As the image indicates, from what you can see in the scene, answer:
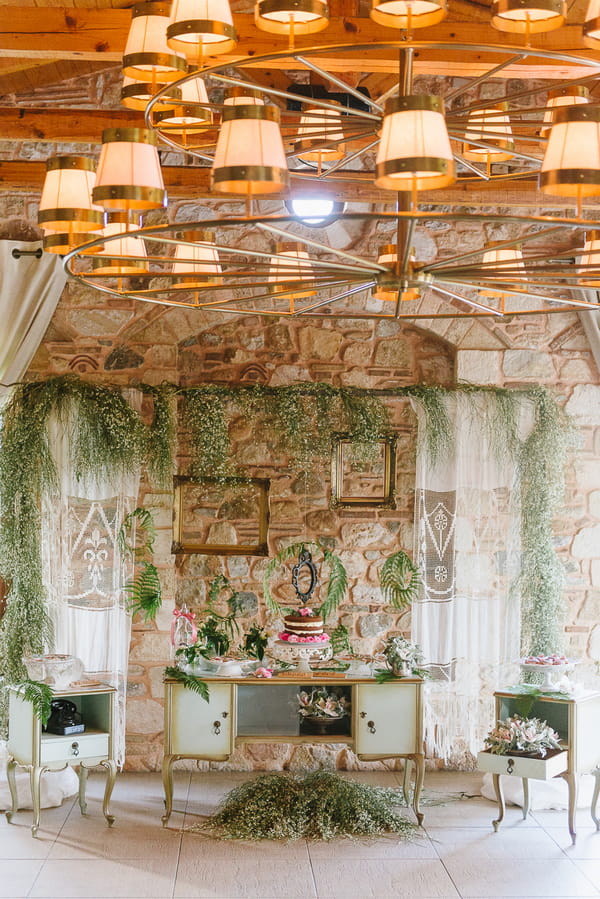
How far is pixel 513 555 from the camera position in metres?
7.21

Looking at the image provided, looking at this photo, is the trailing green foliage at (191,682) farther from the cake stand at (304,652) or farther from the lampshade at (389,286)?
the lampshade at (389,286)

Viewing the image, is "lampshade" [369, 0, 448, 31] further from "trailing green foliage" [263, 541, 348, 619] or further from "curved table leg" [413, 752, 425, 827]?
"curved table leg" [413, 752, 425, 827]

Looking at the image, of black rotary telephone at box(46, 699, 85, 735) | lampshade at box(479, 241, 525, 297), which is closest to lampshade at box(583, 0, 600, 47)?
lampshade at box(479, 241, 525, 297)

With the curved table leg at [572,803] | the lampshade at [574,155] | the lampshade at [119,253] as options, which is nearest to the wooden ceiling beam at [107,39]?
the lampshade at [119,253]

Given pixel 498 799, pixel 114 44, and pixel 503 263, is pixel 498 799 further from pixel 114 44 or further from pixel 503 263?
pixel 114 44

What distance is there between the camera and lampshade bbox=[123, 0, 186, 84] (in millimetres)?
3371

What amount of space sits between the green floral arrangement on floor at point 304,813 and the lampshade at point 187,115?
152 inches

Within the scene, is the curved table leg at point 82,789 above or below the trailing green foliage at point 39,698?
below

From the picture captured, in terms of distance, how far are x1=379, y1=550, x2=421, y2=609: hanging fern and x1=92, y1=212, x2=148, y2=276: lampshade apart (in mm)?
3437

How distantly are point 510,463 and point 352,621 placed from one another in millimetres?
1500

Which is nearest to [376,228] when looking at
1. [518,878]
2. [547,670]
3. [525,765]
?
[547,670]

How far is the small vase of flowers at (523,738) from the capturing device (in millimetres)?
5930

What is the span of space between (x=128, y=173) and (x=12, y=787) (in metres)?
4.21

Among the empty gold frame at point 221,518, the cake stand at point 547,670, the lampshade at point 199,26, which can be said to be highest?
the lampshade at point 199,26
